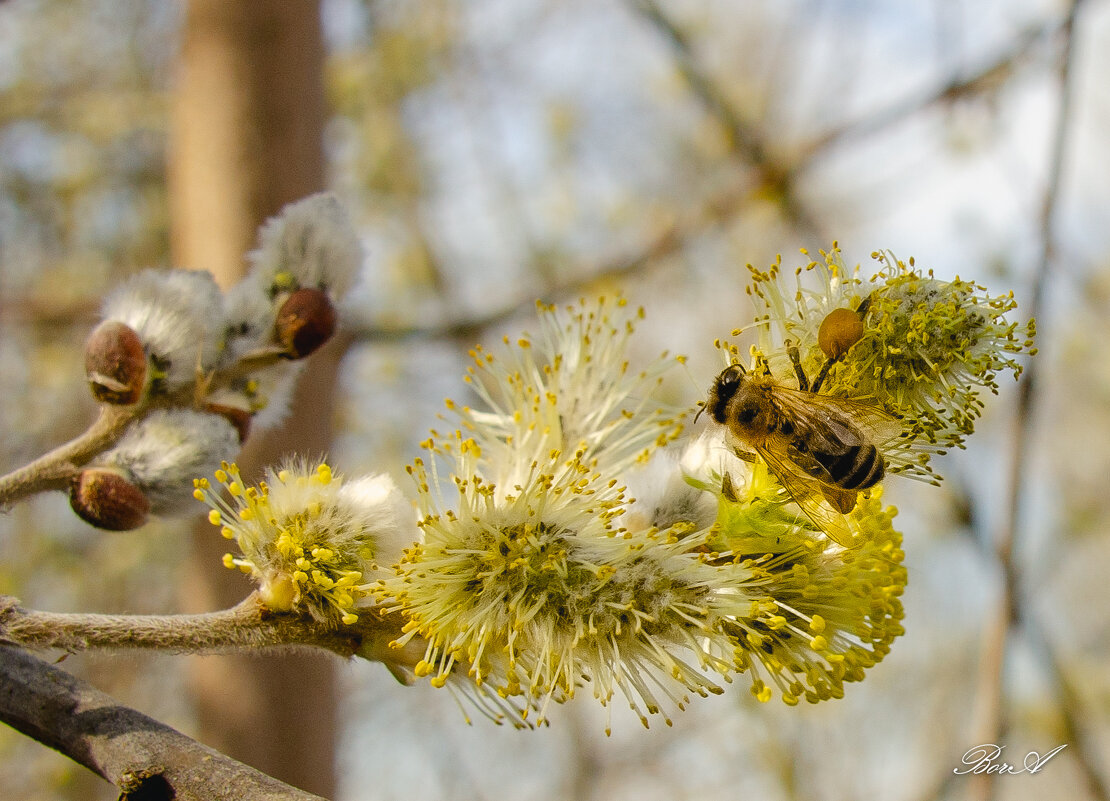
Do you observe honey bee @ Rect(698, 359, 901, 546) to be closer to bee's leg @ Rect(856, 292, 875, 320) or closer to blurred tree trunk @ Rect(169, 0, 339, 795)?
bee's leg @ Rect(856, 292, 875, 320)

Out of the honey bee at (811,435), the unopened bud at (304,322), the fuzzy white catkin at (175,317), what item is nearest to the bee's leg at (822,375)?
the honey bee at (811,435)

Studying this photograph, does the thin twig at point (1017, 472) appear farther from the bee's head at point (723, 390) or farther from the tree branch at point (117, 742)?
the tree branch at point (117, 742)

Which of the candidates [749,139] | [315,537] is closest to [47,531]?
[749,139]

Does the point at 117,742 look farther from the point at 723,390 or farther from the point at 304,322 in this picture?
the point at 723,390

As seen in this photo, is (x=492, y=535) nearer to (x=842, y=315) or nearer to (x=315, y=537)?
(x=315, y=537)
